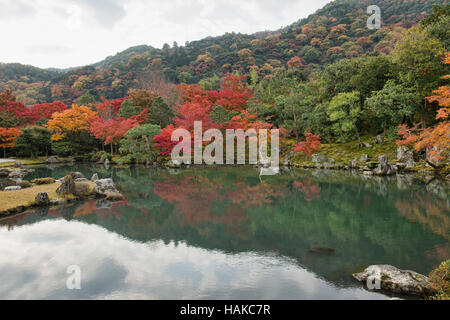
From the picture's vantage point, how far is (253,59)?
2709 inches

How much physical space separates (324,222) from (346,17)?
267ft

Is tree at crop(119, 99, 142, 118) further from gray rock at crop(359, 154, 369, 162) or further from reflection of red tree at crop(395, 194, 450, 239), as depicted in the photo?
reflection of red tree at crop(395, 194, 450, 239)

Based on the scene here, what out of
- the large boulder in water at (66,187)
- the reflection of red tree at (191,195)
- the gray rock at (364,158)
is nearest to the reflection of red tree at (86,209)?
the large boulder in water at (66,187)

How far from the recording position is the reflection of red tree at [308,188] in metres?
13.6

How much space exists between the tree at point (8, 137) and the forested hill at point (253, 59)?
30890 millimetres

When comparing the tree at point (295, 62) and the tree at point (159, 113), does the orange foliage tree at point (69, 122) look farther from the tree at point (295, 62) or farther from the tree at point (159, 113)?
the tree at point (295, 62)

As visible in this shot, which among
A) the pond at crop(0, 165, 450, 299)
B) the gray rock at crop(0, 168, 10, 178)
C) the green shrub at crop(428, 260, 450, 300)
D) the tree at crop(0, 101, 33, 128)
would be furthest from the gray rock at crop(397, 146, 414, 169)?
the tree at crop(0, 101, 33, 128)

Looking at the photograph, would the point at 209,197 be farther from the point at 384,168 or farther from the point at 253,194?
the point at 384,168

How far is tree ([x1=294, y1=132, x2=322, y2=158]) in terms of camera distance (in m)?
23.8

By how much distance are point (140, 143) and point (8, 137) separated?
14562mm

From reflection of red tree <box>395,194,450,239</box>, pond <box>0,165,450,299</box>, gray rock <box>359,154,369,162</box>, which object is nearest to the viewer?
pond <box>0,165,450,299</box>

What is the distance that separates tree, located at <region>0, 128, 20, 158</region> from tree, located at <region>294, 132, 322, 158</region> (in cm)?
2881
